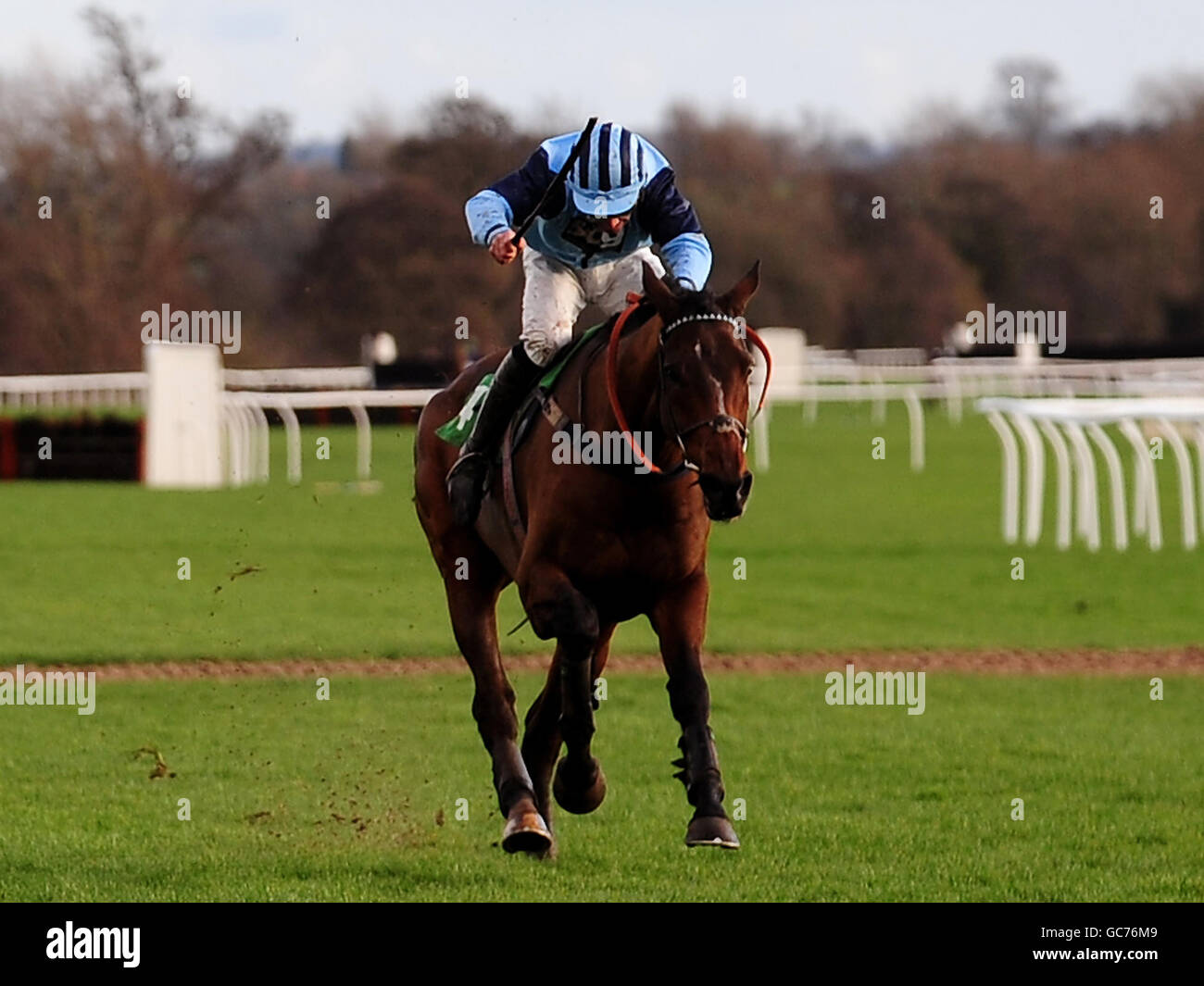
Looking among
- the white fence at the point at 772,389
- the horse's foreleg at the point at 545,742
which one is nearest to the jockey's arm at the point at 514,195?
the horse's foreleg at the point at 545,742

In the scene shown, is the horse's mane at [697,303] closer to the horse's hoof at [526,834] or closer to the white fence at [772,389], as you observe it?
the horse's hoof at [526,834]

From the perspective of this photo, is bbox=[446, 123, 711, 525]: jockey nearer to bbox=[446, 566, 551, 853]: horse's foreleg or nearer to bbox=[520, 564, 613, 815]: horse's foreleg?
bbox=[446, 566, 551, 853]: horse's foreleg

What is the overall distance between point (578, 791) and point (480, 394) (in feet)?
3.78

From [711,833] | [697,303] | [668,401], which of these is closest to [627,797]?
[711,833]

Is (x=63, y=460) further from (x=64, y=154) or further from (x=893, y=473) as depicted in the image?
(x=893, y=473)

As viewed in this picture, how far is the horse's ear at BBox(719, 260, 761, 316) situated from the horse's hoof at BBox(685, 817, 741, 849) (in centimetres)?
118

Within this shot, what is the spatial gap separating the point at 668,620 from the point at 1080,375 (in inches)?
1149

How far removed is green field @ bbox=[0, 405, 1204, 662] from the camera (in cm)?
1102

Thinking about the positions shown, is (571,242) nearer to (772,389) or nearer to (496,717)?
(496,717)

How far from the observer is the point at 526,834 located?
5.41 m

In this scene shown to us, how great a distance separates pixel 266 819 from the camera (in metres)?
6.46

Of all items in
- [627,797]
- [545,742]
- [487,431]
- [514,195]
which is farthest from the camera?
[627,797]

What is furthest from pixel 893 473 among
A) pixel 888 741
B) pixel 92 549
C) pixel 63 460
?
pixel 888 741
